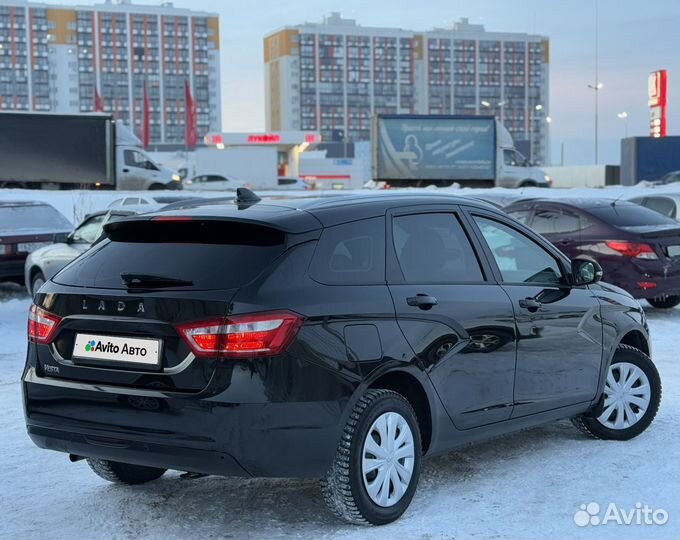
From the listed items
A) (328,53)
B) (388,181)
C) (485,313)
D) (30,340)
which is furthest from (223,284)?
(328,53)

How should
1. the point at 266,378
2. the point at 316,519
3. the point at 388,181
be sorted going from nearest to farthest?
the point at 266,378 < the point at 316,519 < the point at 388,181

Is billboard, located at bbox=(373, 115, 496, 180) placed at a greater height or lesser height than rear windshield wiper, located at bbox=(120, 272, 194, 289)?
greater

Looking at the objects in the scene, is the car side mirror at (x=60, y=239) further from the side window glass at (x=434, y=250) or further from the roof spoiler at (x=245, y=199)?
the side window glass at (x=434, y=250)

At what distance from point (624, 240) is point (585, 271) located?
264 inches

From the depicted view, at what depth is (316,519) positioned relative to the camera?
4656 mm

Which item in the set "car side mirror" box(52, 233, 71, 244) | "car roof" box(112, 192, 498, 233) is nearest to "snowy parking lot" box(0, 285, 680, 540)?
"car roof" box(112, 192, 498, 233)

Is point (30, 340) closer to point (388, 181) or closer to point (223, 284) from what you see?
point (223, 284)

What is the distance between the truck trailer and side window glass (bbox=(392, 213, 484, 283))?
3567 cm

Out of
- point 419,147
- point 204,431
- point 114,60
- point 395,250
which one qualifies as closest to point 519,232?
point 395,250

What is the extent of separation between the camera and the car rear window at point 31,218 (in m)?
15.3

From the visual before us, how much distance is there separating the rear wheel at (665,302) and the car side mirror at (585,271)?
7792mm

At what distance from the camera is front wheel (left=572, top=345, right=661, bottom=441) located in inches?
242

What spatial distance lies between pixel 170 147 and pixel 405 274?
485 feet

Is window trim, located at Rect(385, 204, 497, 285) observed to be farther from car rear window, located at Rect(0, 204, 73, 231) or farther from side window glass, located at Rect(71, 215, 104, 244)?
car rear window, located at Rect(0, 204, 73, 231)
